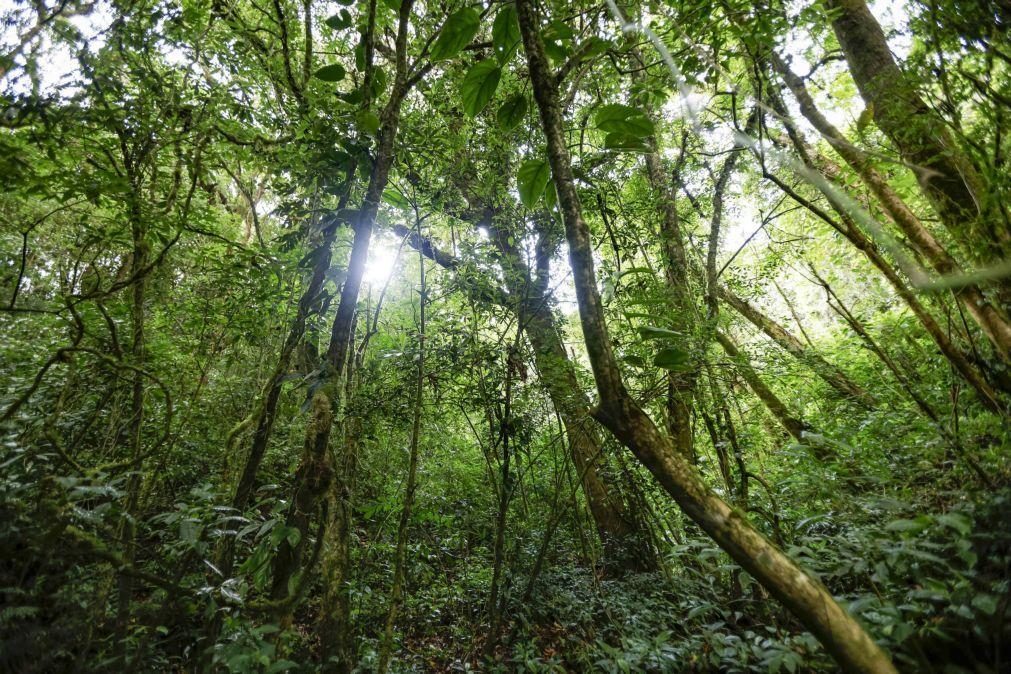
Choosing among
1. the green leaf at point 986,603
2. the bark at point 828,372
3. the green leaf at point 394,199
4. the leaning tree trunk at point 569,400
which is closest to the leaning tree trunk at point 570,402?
the leaning tree trunk at point 569,400

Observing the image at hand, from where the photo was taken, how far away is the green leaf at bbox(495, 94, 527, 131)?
4.39 feet

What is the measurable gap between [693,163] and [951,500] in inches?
123

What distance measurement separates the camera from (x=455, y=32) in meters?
1.16

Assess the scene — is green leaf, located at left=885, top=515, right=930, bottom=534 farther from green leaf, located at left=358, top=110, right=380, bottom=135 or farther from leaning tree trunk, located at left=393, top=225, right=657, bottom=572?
green leaf, located at left=358, top=110, right=380, bottom=135

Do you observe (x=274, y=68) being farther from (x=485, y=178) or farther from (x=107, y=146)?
(x=485, y=178)

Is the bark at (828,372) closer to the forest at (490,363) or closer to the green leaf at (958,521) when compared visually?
the forest at (490,363)

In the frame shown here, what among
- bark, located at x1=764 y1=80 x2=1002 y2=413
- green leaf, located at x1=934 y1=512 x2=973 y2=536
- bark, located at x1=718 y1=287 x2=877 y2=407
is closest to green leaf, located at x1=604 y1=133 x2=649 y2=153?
bark, located at x1=764 y1=80 x2=1002 y2=413

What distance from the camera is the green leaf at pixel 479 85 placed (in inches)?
47.9

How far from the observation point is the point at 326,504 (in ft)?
5.34

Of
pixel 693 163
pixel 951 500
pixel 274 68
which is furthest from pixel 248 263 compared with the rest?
pixel 951 500

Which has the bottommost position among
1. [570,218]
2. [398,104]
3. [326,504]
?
[326,504]

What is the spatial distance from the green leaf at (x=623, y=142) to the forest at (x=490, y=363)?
0.01 metres

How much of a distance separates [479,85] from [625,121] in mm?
419

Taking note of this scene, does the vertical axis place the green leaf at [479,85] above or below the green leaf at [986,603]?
above
